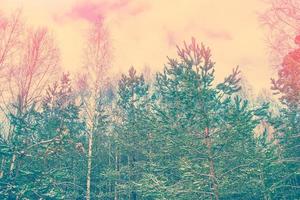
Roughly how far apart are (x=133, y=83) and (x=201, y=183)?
1523 cm

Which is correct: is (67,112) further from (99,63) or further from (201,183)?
(201,183)

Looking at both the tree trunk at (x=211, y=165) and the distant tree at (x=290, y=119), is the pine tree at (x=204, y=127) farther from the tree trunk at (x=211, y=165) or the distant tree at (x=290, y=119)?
the distant tree at (x=290, y=119)

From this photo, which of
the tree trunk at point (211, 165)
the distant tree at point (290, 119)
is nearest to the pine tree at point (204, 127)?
the tree trunk at point (211, 165)

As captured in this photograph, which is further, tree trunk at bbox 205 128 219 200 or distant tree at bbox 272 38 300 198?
distant tree at bbox 272 38 300 198

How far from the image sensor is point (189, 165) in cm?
1080

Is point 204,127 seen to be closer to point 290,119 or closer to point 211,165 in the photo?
point 211,165


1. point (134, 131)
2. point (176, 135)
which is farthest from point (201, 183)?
point (134, 131)

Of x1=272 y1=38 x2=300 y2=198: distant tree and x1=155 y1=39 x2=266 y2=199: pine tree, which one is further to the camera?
x1=272 y1=38 x2=300 y2=198: distant tree

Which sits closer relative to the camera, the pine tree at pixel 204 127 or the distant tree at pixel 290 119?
the pine tree at pixel 204 127

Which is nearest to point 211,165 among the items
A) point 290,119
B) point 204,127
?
point 204,127

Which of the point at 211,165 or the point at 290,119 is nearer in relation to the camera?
the point at 211,165

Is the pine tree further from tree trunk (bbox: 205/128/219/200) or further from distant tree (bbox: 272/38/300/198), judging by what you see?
distant tree (bbox: 272/38/300/198)

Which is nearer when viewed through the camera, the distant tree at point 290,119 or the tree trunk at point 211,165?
the tree trunk at point 211,165

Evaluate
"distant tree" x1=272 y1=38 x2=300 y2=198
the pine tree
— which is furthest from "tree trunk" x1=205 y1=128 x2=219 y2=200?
"distant tree" x1=272 y1=38 x2=300 y2=198
